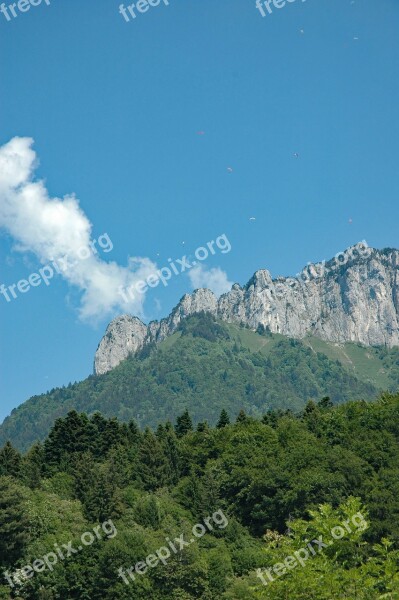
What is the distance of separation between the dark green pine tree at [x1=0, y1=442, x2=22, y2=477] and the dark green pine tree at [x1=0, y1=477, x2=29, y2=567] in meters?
18.9

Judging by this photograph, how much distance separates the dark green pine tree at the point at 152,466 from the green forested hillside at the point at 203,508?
15cm

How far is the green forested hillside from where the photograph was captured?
42.6 meters

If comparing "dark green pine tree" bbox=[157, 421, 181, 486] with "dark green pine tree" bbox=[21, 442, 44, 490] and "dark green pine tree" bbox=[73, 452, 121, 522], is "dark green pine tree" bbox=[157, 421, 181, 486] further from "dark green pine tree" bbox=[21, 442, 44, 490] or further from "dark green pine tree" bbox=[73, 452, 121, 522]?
"dark green pine tree" bbox=[21, 442, 44, 490]

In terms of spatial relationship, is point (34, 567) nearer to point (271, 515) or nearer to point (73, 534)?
point (73, 534)

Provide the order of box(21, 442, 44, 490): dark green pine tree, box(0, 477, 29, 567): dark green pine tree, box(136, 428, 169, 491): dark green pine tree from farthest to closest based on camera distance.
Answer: box(136, 428, 169, 491): dark green pine tree → box(21, 442, 44, 490): dark green pine tree → box(0, 477, 29, 567): dark green pine tree

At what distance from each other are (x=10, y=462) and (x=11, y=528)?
23.6 meters

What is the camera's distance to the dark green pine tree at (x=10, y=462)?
280 feet

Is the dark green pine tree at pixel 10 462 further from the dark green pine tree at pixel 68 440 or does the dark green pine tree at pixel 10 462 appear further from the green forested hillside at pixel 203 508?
the dark green pine tree at pixel 68 440

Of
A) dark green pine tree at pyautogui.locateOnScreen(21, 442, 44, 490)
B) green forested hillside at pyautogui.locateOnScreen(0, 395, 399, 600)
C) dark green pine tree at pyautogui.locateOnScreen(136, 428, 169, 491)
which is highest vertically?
dark green pine tree at pyautogui.locateOnScreen(21, 442, 44, 490)

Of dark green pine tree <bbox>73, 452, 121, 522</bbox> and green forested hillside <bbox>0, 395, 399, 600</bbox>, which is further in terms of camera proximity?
dark green pine tree <bbox>73, 452, 121, 522</bbox>

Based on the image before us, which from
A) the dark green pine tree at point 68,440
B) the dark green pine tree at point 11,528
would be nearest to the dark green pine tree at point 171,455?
the dark green pine tree at point 68,440

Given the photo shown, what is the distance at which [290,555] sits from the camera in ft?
118

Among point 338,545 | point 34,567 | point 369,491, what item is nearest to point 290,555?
point 338,545

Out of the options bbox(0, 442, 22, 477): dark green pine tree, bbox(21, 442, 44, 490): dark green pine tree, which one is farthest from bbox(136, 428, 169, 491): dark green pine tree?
bbox(0, 442, 22, 477): dark green pine tree
